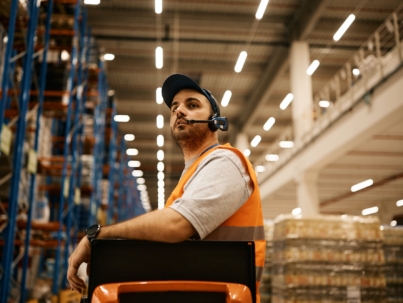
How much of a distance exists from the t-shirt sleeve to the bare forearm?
0.03 meters

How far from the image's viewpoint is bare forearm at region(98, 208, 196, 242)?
1.41 metres

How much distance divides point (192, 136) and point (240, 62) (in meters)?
16.1

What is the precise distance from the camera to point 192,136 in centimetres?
202

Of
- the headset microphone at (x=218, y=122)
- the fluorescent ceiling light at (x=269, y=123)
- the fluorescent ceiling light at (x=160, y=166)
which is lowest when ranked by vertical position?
the headset microphone at (x=218, y=122)

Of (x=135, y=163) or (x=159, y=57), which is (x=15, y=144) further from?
(x=135, y=163)

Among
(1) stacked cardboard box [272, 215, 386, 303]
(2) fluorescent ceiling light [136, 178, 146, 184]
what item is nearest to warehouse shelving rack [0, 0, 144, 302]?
(1) stacked cardboard box [272, 215, 386, 303]

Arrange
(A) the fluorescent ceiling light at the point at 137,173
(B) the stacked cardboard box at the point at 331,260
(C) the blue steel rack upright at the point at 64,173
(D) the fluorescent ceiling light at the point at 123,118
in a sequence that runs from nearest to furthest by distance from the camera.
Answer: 1. (B) the stacked cardboard box at the point at 331,260
2. (C) the blue steel rack upright at the point at 64,173
3. (D) the fluorescent ceiling light at the point at 123,118
4. (A) the fluorescent ceiling light at the point at 137,173

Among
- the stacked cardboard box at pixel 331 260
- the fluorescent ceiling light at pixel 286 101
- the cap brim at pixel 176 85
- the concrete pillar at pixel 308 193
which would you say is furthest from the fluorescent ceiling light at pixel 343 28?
the cap brim at pixel 176 85

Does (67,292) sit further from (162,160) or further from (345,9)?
(162,160)

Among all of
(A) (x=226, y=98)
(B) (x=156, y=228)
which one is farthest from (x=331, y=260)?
(A) (x=226, y=98)

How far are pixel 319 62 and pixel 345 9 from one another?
3.90 meters

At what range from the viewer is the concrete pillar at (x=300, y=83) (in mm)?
15587

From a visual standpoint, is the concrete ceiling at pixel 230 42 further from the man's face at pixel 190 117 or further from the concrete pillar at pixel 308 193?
the man's face at pixel 190 117

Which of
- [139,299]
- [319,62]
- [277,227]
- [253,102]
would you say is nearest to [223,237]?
[139,299]
